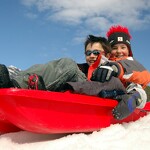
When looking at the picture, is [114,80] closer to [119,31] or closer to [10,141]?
[10,141]

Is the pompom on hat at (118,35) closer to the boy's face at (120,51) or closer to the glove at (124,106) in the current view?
the boy's face at (120,51)

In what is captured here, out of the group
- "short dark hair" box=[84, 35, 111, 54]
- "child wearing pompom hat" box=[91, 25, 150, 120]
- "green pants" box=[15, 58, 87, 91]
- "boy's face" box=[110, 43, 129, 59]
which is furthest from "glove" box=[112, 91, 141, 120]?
"boy's face" box=[110, 43, 129, 59]

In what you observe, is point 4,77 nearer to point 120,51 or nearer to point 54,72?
point 54,72

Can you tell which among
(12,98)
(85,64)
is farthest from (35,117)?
(85,64)

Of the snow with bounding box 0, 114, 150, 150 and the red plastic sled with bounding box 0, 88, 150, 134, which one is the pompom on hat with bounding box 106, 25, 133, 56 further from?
the snow with bounding box 0, 114, 150, 150

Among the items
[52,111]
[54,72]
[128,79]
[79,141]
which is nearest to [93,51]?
[128,79]

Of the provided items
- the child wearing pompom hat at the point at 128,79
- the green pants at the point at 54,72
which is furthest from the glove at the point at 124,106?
the green pants at the point at 54,72

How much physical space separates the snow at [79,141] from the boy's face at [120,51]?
4.73ft

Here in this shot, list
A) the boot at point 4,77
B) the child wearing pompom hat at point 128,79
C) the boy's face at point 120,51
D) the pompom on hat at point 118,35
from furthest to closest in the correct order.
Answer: the pompom on hat at point 118,35 → the boy's face at point 120,51 → the child wearing pompom hat at point 128,79 → the boot at point 4,77

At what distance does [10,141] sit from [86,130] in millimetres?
603

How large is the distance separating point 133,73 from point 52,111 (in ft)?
3.46

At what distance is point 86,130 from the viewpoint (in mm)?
2387

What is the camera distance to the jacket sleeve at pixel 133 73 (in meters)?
2.83

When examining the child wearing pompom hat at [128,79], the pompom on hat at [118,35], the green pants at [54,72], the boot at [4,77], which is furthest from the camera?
the pompom on hat at [118,35]
